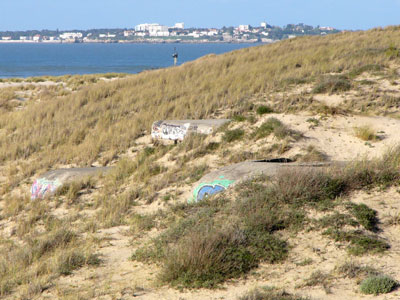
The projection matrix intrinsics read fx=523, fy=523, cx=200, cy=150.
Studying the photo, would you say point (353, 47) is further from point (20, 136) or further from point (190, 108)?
point (20, 136)

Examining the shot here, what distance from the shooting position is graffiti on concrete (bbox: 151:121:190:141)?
12703 millimetres

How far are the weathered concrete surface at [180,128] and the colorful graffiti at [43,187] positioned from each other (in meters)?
3.15

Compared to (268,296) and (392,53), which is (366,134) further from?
(392,53)

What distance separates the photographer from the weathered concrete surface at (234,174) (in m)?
8.37

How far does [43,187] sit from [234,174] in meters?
4.43

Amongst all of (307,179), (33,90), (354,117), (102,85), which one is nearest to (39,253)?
(307,179)

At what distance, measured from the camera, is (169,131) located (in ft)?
42.7

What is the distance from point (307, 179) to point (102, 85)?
50.1 ft

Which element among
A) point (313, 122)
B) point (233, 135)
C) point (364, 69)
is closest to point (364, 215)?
point (233, 135)

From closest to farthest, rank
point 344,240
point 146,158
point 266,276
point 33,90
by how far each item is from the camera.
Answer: point 266,276
point 344,240
point 146,158
point 33,90

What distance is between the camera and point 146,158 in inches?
473

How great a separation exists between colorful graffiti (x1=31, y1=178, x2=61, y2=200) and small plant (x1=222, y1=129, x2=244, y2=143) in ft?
12.2

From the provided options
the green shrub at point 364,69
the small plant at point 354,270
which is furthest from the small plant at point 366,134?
the small plant at point 354,270

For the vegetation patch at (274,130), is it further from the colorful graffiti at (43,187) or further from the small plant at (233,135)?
the colorful graffiti at (43,187)
